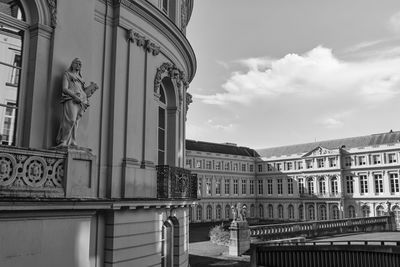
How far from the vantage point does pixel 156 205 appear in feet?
34.5

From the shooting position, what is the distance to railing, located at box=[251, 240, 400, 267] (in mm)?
16281

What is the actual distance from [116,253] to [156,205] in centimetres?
176

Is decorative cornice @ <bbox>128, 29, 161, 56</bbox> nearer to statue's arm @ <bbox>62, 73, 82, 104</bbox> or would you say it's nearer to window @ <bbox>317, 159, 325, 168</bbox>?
statue's arm @ <bbox>62, 73, 82, 104</bbox>

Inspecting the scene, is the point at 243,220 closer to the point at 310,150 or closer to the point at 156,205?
the point at 156,205

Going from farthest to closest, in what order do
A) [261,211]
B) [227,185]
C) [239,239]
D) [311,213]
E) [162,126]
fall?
[261,211], [227,185], [311,213], [239,239], [162,126]

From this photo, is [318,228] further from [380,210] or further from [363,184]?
[363,184]

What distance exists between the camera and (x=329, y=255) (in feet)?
60.3

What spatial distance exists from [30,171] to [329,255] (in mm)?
15636

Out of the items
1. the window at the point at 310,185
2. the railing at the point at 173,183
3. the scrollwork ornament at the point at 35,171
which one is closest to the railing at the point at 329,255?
the railing at the point at 173,183

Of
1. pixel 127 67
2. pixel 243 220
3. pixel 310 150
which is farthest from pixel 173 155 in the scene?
pixel 310 150

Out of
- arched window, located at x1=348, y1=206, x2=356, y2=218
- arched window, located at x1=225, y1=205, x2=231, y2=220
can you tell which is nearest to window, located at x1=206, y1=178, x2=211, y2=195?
arched window, located at x1=225, y1=205, x2=231, y2=220

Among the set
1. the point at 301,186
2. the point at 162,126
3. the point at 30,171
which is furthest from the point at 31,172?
the point at 301,186

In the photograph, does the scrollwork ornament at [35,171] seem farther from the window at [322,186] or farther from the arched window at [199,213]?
the window at [322,186]

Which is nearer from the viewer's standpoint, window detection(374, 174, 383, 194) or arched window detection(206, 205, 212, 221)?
window detection(374, 174, 383, 194)
